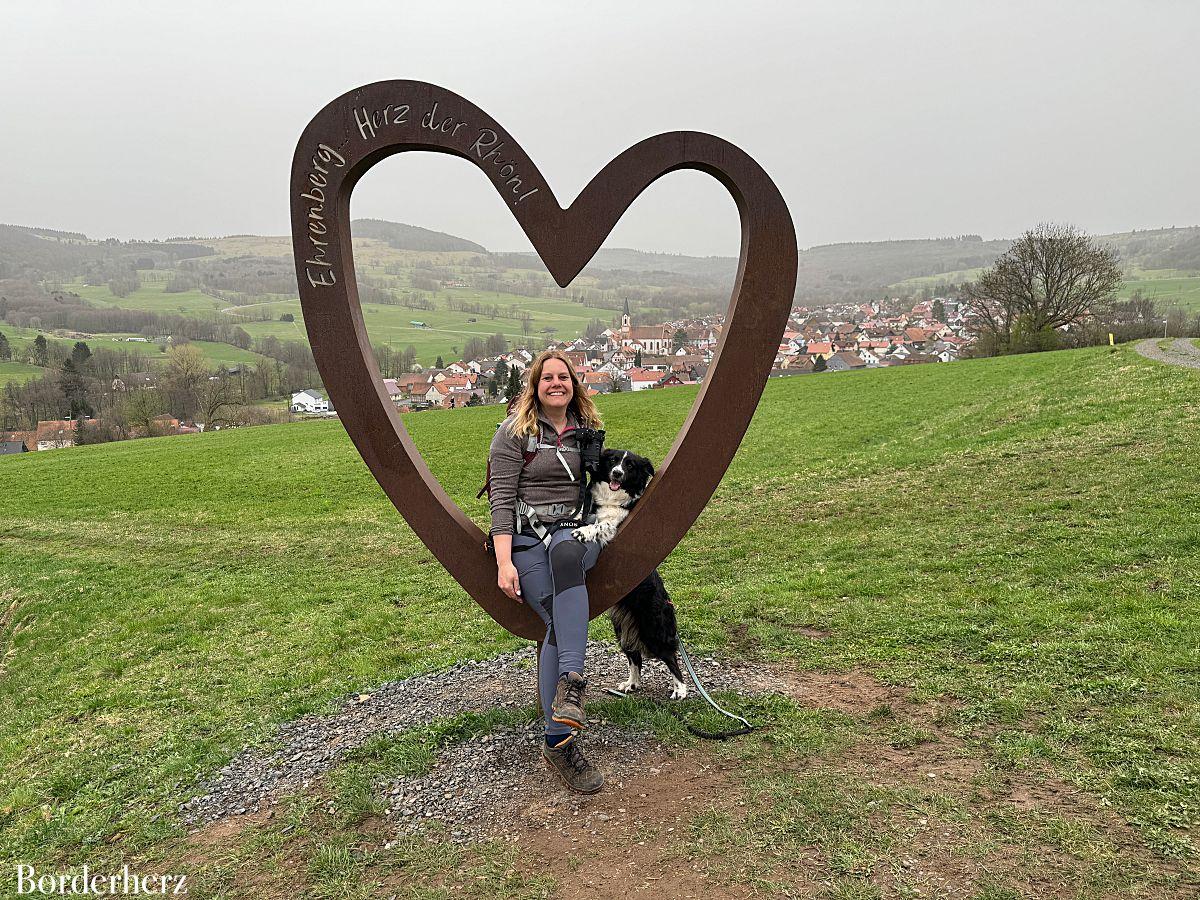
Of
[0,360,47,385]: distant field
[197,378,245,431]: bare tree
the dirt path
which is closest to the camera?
the dirt path

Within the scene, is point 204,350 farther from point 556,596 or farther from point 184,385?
point 556,596

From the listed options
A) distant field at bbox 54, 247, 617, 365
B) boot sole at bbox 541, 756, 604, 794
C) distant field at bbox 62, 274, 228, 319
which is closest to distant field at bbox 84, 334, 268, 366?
distant field at bbox 54, 247, 617, 365

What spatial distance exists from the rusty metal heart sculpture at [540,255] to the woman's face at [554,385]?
0.48 m

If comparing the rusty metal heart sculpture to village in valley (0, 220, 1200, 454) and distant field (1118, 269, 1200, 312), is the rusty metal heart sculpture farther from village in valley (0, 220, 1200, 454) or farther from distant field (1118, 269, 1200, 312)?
distant field (1118, 269, 1200, 312)

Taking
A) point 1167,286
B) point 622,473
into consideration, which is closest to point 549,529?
point 622,473

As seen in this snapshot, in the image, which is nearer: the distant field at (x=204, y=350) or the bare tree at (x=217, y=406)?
the bare tree at (x=217, y=406)

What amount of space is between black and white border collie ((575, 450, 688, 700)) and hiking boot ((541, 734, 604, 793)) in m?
1.02

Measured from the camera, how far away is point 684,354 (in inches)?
1951

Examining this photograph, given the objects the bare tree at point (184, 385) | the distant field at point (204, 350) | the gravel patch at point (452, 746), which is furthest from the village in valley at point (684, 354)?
the distant field at point (204, 350)

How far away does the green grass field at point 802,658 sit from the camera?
3.51m

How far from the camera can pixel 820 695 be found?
5.13m

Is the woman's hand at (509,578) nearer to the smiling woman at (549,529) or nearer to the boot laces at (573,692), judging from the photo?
the smiling woman at (549,529)

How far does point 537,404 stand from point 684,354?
4595cm

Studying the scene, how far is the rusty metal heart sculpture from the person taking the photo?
429cm
